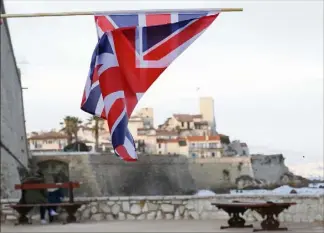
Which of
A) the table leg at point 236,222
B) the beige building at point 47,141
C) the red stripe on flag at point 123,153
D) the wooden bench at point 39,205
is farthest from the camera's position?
the beige building at point 47,141

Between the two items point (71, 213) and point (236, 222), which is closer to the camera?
point (236, 222)

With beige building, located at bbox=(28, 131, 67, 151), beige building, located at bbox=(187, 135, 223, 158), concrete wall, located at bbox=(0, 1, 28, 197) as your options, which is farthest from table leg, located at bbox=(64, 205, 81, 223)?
beige building, located at bbox=(28, 131, 67, 151)

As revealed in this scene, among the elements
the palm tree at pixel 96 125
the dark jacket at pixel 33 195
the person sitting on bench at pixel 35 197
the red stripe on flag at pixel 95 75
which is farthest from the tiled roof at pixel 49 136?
the red stripe on flag at pixel 95 75

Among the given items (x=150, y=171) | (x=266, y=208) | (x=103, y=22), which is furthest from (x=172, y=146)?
(x=103, y=22)

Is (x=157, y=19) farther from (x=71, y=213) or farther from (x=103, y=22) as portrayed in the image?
(x=71, y=213)

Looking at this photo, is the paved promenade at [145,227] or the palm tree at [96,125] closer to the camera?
the paved promenade at [145,227]

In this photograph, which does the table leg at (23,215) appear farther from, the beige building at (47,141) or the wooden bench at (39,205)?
the beige building at (47,141)

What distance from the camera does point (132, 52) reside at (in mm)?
6035

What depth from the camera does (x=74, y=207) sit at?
1273 cm

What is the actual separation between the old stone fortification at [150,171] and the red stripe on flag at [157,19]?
50494 mm

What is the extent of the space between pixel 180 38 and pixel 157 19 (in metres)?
0.27

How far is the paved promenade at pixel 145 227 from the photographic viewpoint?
10609mm

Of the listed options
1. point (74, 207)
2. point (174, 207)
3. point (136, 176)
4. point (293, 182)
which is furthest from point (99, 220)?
point (293, 182)

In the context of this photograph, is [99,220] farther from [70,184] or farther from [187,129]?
[187,129]
